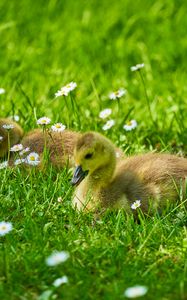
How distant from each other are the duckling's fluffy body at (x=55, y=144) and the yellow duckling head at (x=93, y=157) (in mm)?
355

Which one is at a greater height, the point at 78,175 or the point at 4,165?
the point at 4,165

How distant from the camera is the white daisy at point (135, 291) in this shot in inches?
120

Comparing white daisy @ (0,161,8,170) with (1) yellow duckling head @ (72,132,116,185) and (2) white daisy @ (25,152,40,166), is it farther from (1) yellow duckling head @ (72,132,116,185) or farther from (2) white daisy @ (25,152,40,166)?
(1) yellow duckling head @ (72,132,116,185)

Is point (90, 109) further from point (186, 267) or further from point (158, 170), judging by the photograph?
point (186, 267)

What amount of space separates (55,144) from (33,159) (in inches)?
10.0

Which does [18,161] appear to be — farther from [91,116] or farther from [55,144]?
[91,116]

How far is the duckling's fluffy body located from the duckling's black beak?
1.16ft

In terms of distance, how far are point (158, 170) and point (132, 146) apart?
0.74m

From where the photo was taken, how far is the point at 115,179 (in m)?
4.17

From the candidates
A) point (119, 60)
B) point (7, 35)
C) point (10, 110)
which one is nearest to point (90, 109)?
point (10, 110)

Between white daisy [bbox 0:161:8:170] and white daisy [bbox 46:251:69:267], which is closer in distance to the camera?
white daisy [bbox 46:251:69:267]

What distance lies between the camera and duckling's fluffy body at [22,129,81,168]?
455cm

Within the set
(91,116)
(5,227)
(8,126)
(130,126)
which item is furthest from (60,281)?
(91,116)

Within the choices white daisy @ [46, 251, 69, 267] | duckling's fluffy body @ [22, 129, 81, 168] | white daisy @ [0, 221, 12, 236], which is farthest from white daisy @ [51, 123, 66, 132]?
white daisy @ [46, 251, 69, 267]
